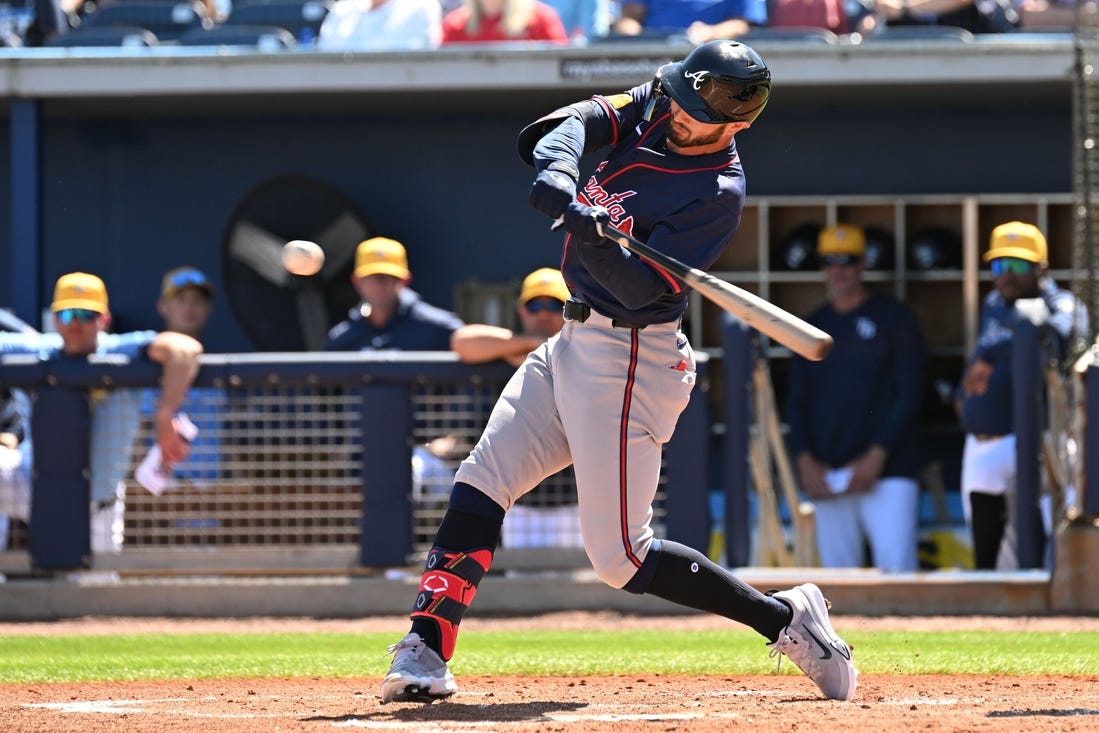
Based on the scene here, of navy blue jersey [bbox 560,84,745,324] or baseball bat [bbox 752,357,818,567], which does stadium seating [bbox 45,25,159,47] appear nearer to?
baseball bat [bbox 752,357,818,567]

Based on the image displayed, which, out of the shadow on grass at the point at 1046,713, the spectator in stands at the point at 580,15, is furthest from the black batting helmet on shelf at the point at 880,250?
the shadow on grass at the point at 1046,713

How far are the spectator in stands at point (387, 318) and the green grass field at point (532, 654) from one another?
1762 millimetres

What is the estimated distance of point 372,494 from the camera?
7.29 metres

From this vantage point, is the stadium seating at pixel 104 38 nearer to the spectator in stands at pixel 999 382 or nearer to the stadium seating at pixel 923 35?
Answer: the stadium seating at pixel 923 35

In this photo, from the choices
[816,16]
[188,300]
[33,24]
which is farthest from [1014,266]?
[33,24]

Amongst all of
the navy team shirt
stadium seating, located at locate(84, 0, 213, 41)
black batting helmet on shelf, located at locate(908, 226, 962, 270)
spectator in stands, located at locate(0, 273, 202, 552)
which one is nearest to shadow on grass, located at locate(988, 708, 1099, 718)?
the navy team shirt

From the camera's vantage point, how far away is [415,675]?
3902mm

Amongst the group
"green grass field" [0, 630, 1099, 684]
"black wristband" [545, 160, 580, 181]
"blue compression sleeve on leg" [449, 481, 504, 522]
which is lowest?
"green grass field" [0, 630, 1099, 684]

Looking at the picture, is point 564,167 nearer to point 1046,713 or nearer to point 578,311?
point 578,311

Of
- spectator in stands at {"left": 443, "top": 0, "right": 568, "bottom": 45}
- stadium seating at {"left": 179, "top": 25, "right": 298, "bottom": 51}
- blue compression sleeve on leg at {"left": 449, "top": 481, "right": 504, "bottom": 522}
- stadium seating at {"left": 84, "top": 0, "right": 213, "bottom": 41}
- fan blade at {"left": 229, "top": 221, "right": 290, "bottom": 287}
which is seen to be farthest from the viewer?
stadium seating at {"left": 84, "top": 0, "right": 213, "bottom": 41}

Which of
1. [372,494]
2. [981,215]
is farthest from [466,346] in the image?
[981,215]

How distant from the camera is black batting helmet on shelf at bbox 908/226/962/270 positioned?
381 inches

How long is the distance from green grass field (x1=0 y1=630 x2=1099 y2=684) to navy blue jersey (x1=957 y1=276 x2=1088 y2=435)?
1.70 m

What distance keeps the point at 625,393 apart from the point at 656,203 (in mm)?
464
